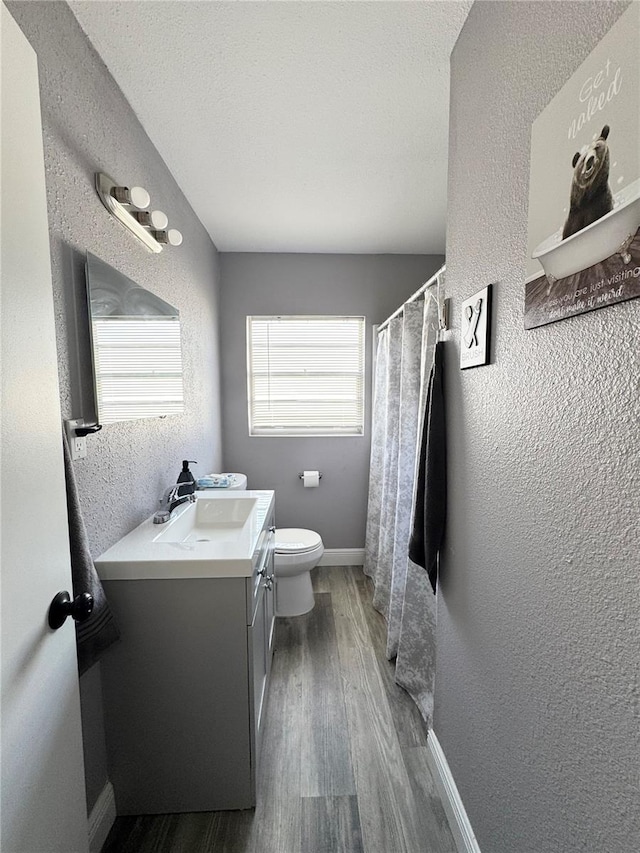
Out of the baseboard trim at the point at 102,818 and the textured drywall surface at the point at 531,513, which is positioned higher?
the textured drywall surface at the point at 531,513

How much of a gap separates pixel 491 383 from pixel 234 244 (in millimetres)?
2404

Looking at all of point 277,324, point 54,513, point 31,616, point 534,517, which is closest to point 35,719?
point 31,616

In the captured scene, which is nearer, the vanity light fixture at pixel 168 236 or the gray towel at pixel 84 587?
the gray towel at pixel 84 587

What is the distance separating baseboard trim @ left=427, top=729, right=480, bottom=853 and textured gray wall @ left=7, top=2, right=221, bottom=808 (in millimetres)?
1129

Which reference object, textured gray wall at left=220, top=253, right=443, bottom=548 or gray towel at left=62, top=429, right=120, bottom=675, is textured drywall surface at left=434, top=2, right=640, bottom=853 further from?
textured gray wall at left=220, top=253, right=443, bottom=548

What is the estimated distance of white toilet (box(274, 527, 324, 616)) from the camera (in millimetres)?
2229

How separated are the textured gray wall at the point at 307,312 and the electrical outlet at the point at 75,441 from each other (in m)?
1.87

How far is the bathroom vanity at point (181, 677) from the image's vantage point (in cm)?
118

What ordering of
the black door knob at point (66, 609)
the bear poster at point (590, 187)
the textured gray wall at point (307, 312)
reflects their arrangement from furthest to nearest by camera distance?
the textured gray wall at point (307, 312), the black door knob at point (66, 609), the bear poster at point (590, 187)

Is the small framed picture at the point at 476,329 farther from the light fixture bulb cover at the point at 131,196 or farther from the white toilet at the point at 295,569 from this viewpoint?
the white toilet at the point at 295,569

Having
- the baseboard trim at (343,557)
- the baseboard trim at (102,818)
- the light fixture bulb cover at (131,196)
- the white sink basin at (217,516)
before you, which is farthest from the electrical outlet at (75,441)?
the baseboard trim at (343,557)

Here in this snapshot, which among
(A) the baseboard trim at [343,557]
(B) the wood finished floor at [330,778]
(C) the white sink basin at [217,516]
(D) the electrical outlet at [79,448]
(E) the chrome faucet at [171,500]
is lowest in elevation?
(B) the wood finished floor at [330,778]

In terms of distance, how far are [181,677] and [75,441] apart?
0.82 m

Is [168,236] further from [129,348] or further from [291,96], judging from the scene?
[291,96]
